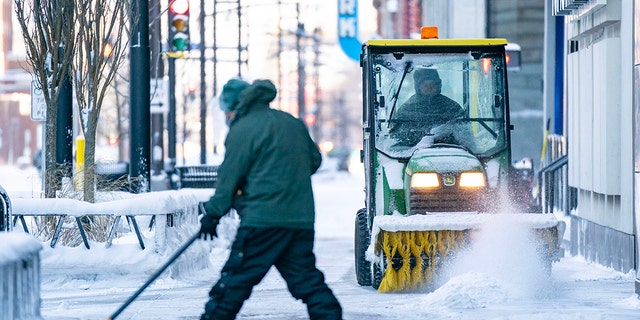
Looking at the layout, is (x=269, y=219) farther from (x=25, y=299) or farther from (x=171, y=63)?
(x=171, y=63)

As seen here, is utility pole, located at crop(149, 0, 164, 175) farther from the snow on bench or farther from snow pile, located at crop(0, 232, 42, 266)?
snow pile, located at crop(0, 232, 42, 266)


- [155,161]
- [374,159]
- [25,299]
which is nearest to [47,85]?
[374,159]

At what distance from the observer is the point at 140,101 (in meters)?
16.5

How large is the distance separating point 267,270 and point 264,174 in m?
0.57

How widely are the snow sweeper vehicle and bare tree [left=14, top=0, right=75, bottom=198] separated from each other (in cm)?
408

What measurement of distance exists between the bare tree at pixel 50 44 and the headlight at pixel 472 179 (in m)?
5.12

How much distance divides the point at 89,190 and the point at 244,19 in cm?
3423

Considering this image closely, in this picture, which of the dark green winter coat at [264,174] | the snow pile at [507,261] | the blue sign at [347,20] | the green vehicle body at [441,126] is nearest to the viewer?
the dark green winter coat at [264,174]

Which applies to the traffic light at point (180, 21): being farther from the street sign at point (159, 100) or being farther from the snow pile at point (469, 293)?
the snow pile at point (469, 293)

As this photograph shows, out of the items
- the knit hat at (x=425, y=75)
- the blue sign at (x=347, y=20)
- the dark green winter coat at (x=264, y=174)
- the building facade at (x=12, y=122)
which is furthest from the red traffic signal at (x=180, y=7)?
the building facade at (x=12, y=122)

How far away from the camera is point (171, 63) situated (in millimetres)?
30156

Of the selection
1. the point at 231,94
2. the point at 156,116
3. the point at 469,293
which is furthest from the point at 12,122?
the point at 231,94

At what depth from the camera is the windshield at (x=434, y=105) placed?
40.9ft

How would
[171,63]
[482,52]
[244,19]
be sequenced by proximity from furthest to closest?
[244,19] < [171,63] < [482,52]
